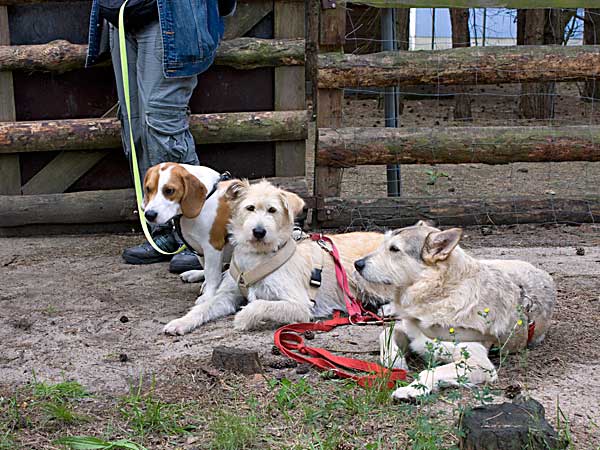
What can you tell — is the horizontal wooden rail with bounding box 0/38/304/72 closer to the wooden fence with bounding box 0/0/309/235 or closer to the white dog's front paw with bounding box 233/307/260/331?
the wooden fence with bounding box 0/0/309/235

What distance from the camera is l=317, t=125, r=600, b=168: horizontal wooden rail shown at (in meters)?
8.49

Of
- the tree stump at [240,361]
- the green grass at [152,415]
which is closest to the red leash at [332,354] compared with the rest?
the tree stump at [240,361]

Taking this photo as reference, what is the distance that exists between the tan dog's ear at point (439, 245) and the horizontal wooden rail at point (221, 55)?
4.19m

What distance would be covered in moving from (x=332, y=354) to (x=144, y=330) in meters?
1.40

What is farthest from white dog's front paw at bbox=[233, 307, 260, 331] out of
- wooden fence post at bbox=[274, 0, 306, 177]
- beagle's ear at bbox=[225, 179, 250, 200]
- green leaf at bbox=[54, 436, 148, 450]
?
wooden fence post at bbox=[274, 0, 306, 177]

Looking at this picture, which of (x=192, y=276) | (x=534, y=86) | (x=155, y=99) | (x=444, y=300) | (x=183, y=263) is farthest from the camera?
(x=534, y=86)

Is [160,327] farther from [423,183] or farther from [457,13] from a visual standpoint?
[457,13]

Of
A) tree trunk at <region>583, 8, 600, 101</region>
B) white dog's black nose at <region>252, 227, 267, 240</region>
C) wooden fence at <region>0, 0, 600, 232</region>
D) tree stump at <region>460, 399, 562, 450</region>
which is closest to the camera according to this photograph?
tree stump at <region>460, 399, 562, 450</region>

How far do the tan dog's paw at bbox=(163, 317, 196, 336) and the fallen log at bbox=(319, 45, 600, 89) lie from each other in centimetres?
368

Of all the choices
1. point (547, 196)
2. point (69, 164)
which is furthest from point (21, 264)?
point (547, 196)

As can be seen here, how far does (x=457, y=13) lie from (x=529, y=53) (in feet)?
27.3

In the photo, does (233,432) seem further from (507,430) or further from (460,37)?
(460,37)

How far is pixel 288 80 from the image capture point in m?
8.45

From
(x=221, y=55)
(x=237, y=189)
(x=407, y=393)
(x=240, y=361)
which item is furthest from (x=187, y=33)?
(x=407, y=393)
